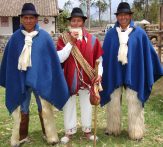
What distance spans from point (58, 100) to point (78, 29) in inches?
38.7

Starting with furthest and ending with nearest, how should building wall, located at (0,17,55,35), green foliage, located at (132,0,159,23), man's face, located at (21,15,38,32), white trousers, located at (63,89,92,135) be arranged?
green foliage, located at (132,0,159,23), building wall, located at (0,17,55,35), white trousers, located at (63,89,92,135), man's face, located at (21,15,38,32)

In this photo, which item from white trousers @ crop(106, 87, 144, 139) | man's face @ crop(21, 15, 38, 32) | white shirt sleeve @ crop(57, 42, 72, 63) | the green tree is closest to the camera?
man's face @ crop(21, 15, 38, 32)

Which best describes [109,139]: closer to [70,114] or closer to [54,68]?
[70,114]

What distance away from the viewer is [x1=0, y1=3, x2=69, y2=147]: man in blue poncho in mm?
5566

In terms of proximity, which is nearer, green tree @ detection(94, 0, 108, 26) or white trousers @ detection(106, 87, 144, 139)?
white trousers @ detection(106, 87, 144, 139)

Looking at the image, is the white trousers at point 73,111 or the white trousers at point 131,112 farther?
the white trousers at point 131,112

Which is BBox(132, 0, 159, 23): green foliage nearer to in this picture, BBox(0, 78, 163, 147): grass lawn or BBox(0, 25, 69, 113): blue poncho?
BBox(0, 78, 163, 147): grass lawn

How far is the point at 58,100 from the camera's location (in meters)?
5.84

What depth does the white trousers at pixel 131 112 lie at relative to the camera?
6.11 m

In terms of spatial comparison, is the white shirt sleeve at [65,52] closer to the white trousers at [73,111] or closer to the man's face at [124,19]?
the white trousers at [73,111]

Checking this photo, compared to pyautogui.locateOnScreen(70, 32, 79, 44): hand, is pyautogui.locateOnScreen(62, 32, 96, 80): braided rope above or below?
below

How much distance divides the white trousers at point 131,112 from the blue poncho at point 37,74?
0.77m

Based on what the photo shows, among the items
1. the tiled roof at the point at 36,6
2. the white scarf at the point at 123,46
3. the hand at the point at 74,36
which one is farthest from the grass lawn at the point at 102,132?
the tiled roof at the point at 36,6

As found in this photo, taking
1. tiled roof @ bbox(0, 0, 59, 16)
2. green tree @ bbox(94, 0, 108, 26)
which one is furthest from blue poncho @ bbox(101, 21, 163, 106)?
green tree @ bbox(94, 0, 108, 26)
